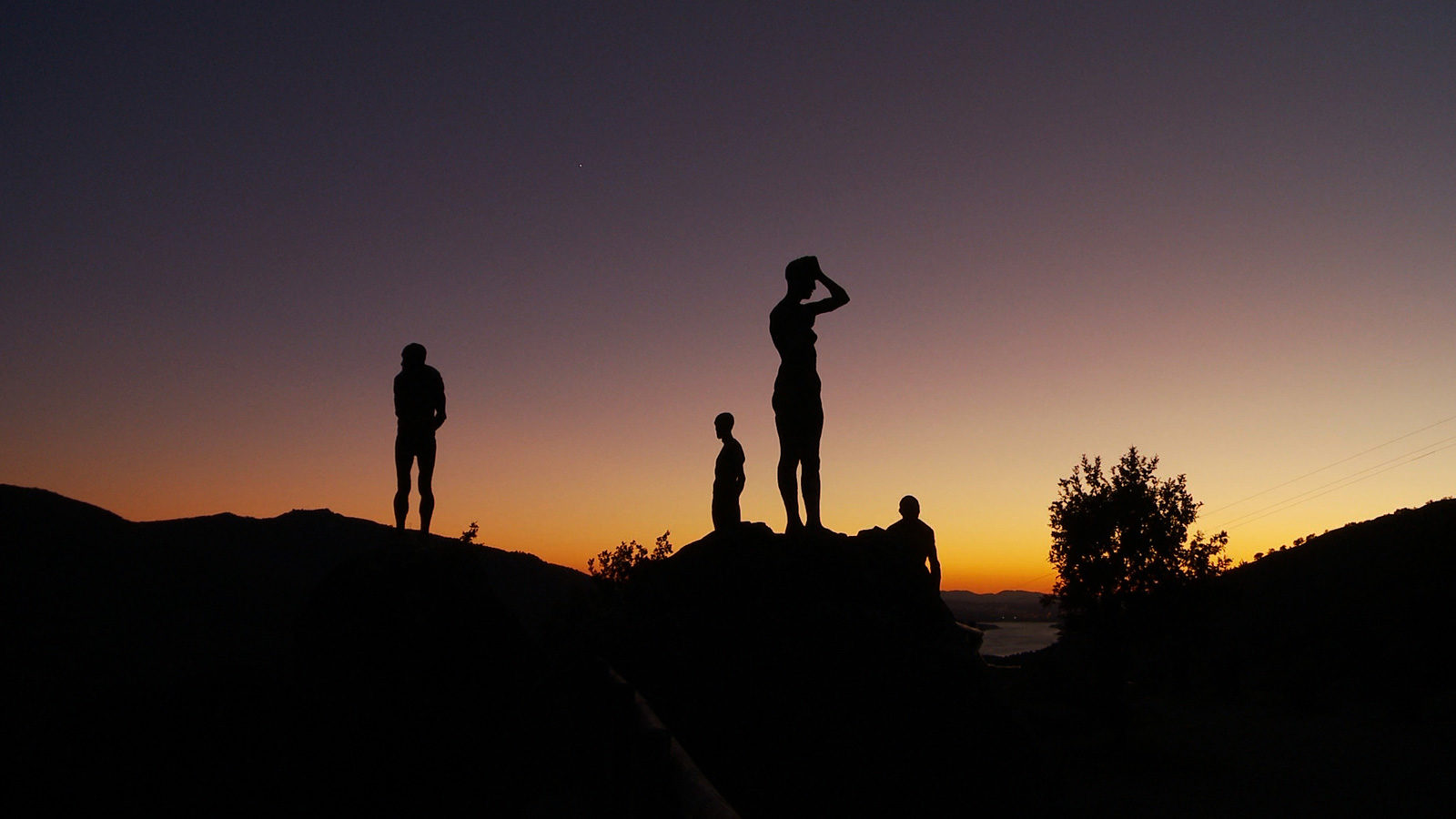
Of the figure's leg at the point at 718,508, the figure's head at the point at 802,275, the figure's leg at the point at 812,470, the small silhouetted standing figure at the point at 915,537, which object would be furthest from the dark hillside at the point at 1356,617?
the figure's head at the point at 802,275

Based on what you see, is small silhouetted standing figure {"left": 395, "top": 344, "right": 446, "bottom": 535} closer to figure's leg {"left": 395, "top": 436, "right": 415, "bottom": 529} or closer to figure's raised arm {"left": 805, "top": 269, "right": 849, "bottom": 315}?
figure's leg {"left": 395, "top": 436, "right": 415, "bottom": 529}

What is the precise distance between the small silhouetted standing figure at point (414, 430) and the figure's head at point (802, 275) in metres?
6.19

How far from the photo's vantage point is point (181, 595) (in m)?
96.1

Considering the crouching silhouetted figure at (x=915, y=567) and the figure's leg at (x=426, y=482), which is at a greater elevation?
the figure's leg at (x=426, y=482)

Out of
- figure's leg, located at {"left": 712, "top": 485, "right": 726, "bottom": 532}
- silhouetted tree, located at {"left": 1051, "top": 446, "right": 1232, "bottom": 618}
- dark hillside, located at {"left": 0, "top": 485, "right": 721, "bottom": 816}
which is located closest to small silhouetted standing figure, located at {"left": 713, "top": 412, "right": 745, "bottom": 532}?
figure's leg, located at {"left": 712, "top": 485, "right": 726, "bottom": 532}

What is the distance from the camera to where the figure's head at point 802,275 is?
27.7 feet

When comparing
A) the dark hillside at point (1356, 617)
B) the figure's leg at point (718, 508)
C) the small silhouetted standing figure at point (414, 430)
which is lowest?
the dark hillside at point (1356, 617)

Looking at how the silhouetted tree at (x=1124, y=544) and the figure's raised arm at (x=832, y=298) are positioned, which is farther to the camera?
the silhouetted tree at (x=1124, y=544)

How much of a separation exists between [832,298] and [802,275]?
1.41 feet

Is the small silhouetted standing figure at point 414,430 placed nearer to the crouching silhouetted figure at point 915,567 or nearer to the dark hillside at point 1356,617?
the crouching silhouetted figure at point 915,567

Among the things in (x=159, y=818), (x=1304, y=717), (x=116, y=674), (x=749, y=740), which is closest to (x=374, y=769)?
(x=159, y=818)

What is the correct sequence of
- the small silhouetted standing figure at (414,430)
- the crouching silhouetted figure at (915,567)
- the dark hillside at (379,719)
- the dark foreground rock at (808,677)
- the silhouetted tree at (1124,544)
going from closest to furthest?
the dark foreground rock at (808,677) → the crouching silhouetted figure at (915,567) → the dark hillside at (379,719) → the small silhouetted standing figure at (414,430) → the silhouetted tree at (1124,544)

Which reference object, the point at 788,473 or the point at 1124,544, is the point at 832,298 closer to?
the point at 788,473

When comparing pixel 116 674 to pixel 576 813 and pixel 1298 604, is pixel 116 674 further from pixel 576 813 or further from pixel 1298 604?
pixel 1298 604
